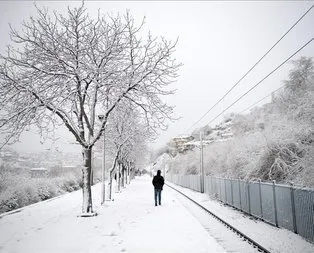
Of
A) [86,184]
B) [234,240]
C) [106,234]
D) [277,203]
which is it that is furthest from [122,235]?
[277,203]

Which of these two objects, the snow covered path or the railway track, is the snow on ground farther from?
the snow covered path

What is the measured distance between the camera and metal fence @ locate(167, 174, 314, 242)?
8.73 metres

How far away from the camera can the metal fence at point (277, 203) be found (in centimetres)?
873

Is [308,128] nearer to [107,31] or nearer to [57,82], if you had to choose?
[107,31]

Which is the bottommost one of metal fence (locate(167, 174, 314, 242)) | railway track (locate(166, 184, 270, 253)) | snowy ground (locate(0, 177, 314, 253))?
railway track (locate(166, 184, 270, 253))

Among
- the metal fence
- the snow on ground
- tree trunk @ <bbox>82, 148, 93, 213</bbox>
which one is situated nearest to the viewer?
the snow on ground

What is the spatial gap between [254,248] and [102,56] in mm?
9548

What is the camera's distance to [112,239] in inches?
323

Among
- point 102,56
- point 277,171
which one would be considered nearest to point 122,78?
point 102,56

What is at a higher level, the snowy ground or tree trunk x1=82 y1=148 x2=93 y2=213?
tree trunk x1=82 y1=148 x2=93 y2=213

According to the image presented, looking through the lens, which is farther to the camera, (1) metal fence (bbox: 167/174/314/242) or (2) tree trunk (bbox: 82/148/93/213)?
(2) tree trunk (bbox: 82/148/93/213)

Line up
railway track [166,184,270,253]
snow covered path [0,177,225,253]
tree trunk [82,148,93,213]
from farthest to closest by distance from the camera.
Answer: tree trunk [82,148,93,213] < railway track [166,184,270,253] < snow covered path [0,177,225,253]

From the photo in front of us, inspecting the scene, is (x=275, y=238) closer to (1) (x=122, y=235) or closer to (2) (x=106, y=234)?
(1) (x=122, y=235)

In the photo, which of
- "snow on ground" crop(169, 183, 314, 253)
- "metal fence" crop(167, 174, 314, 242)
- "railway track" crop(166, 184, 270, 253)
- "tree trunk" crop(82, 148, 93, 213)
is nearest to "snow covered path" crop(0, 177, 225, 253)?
"railway track" crop(166, 184, 270, 253)
